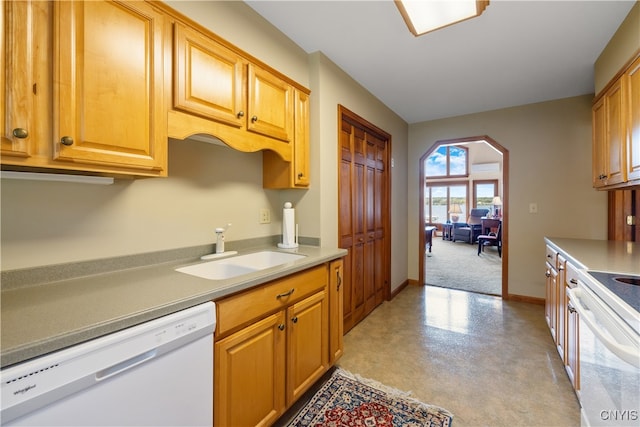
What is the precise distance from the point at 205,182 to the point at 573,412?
2640 millimetres

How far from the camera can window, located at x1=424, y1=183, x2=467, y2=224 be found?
980cm

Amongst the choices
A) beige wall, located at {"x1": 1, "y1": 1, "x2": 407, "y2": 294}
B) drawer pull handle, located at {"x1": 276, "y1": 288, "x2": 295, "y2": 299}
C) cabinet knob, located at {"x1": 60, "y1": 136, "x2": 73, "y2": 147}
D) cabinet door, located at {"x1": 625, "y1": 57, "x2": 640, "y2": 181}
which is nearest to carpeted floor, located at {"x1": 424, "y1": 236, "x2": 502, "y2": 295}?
cabinet door, located at {"x1": 625, "y1": 57, "x2": 640, "y2": 181}

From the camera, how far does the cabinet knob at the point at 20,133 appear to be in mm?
851

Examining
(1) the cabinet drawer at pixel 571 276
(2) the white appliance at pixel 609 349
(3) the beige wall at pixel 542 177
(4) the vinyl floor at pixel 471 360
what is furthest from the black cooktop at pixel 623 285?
(3) the beige wall at pixel 542 177

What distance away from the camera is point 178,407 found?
3.19ft

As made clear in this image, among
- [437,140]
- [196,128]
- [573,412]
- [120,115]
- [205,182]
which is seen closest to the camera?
[120,115]

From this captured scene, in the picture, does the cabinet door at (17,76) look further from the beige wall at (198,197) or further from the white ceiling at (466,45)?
the white ceiling at (466,45)

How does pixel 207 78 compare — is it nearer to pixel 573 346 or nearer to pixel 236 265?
pixel 236 265

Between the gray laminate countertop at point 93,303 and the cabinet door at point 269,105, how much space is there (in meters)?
0.94

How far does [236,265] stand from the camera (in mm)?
1692

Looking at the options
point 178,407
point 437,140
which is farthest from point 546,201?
point 178,407

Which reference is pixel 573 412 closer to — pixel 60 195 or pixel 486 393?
pixel 486 393

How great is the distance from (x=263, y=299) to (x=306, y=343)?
20.6 inches

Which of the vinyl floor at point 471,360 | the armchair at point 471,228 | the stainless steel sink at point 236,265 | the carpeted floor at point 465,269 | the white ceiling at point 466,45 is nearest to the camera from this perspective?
the stainless steel sink at point 236,265
